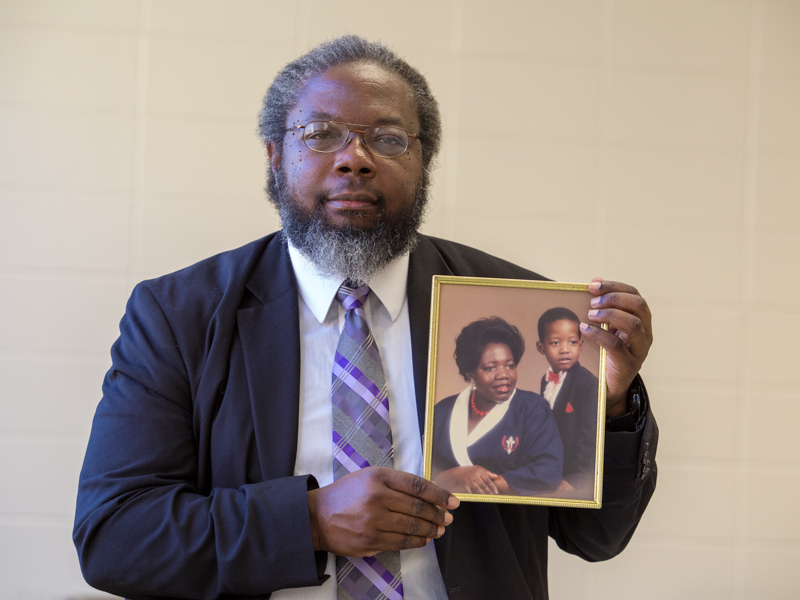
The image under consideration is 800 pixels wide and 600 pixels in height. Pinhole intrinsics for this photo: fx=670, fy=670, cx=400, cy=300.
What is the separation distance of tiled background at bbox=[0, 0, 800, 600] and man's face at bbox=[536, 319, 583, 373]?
103cm

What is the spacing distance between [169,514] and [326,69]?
1.04m

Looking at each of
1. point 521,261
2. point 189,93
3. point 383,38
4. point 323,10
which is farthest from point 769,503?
point 189,93

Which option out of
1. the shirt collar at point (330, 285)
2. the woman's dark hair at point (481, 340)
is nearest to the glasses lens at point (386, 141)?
the shirt collar at point (330, 285)

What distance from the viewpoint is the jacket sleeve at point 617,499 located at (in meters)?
1.42

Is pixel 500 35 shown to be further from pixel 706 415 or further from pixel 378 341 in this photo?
pixel 706 415

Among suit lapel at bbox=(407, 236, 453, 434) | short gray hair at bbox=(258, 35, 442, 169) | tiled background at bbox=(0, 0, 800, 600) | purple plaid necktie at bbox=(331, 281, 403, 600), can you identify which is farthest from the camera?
tiled background at bbox=(0, 0, 800, 600)

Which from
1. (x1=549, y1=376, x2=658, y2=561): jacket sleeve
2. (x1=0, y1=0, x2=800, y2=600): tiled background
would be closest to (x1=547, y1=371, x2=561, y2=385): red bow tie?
(x1=549, y1=376, x2=658, y2=561): jacket sleeve

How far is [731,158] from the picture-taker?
2342mm

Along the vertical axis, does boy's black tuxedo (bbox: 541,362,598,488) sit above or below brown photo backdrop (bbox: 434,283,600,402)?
below

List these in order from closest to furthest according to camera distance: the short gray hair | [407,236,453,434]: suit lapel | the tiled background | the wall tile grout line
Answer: [407,236,453,434]: suit lapel → the short gray hair → the tiled background → the wall tile grout line

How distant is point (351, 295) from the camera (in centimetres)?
154

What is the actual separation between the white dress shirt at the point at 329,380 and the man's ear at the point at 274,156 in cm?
23

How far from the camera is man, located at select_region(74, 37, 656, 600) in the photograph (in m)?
1.27

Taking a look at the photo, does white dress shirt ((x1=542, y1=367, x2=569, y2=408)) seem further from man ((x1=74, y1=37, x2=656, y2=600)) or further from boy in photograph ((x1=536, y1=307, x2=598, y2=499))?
man ((x1=74, y1=37, x2=656, y2=600))
